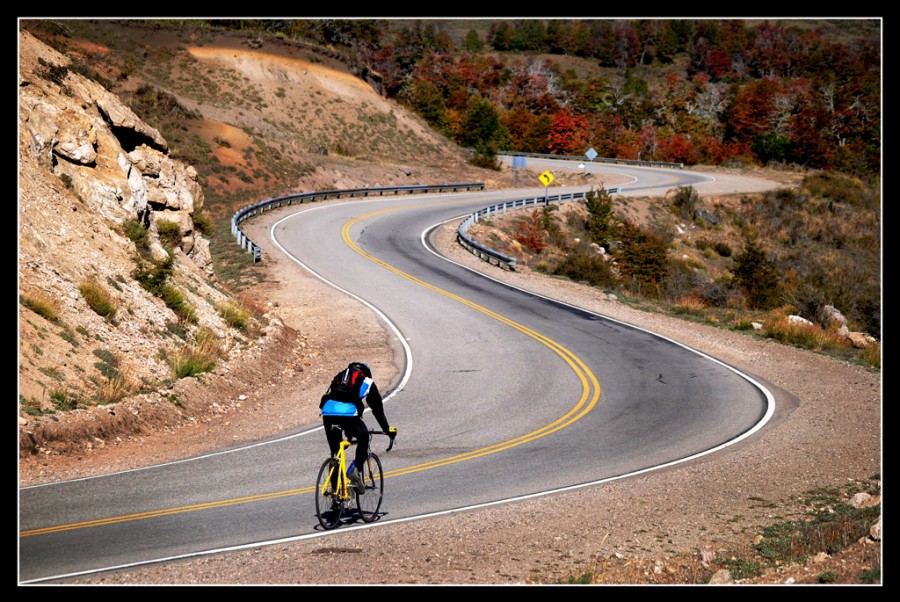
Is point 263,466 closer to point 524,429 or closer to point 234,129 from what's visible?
point 524,429

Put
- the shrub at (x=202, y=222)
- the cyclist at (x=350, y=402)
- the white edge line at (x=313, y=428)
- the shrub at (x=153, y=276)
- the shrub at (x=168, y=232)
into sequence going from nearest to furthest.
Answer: the cyclist at (x=350, y=402) < the white edge line at (x=313, y=428) < the shrub at (x=153, y=276) < the shrub at (x=168, y=232) < the shrub at (x=202, y=222)

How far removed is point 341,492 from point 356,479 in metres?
0.28

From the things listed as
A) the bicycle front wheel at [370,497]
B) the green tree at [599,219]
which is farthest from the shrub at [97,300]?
the green tree at [599,219]

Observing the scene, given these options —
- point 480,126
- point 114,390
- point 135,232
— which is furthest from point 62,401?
point 480,126

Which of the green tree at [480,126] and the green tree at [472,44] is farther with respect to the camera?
Answer: the green tree at [472,44]

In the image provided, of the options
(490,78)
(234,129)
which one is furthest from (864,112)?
(234,129)

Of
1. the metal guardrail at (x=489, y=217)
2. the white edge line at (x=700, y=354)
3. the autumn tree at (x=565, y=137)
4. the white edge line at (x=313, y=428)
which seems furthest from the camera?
the autumn tree at (x=565, y=137)

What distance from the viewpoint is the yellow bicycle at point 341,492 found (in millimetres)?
10922

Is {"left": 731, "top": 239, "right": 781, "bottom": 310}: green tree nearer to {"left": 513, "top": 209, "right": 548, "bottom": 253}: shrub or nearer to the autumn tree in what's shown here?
{"left": 513, "top": 209, "right": 548, "bottom": 253}: shrub

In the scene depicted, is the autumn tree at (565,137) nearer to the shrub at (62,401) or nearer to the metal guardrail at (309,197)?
the metal guardrail at (309,197)

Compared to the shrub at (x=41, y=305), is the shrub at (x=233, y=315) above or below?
below

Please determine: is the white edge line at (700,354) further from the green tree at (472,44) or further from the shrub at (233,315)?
the green tree at (472,44)

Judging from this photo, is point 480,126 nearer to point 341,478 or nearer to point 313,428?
point 313,428

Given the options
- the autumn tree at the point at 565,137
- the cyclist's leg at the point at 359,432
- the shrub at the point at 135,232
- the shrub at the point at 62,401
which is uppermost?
the autumn tree at the point at 565,137
